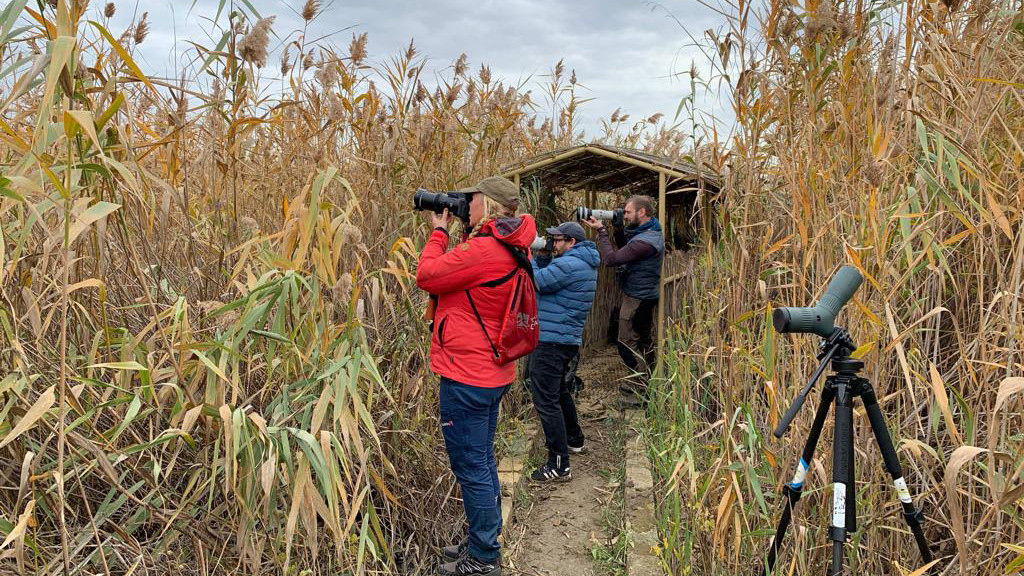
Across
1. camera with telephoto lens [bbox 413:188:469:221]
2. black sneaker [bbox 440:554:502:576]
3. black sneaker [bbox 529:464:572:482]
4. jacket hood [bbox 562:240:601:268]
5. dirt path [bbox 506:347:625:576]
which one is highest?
camera with telephoto lens [bbox 413:188:469:221]

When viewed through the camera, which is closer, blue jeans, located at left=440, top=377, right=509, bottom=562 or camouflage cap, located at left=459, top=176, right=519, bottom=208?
blue jeans, located at left=440, top=377, right=509, bottom=562

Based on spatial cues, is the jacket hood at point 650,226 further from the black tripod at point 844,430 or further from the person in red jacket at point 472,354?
the black tripod at point 844,430

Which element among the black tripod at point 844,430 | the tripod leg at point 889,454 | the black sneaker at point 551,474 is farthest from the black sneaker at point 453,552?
the tripod leg at point 889,454

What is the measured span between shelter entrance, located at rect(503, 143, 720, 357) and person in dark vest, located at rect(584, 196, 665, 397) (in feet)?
0.41

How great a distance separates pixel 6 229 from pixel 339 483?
1185 mm

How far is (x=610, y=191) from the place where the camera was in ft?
24.2

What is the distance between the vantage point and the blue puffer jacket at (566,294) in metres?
4.05

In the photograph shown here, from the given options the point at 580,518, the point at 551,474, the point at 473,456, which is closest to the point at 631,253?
the point at 551,474

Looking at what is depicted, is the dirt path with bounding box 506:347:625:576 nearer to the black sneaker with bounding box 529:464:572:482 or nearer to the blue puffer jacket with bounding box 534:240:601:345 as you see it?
the black sneaker with bounding box 529:464:572:482

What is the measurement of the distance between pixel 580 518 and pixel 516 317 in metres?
1.51

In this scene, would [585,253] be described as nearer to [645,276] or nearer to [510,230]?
[645,276]

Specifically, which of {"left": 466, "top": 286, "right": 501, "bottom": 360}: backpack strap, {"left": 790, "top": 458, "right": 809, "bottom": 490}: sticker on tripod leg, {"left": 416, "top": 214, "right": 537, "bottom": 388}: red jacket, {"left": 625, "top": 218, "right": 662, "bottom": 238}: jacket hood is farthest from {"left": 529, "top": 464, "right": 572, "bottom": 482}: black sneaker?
{"left": 790, "top": 458, "right": 809, "bottom": 490}: sticker on tripod leg

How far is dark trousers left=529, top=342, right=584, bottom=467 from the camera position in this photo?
392cm

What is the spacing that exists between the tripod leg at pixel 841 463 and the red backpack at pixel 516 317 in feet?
4.58
